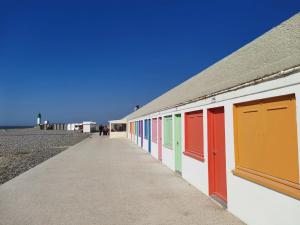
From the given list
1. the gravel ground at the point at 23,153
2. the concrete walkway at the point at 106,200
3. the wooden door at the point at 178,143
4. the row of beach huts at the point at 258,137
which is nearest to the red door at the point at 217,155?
the row of beach huts at the point at 258,137

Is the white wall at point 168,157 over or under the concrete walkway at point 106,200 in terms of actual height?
over

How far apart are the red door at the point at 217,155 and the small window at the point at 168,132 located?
214 inches

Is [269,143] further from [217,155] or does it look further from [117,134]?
[117,134]

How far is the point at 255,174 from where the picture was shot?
20.0 ft

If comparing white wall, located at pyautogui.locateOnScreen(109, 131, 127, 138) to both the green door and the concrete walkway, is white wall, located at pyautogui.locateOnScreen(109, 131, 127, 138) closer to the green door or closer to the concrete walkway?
the concrete walkway

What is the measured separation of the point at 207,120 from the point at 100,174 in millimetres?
5526

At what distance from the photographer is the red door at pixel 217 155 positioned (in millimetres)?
7911

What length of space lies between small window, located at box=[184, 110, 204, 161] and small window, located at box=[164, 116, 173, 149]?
2895mm

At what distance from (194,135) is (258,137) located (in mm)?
4488

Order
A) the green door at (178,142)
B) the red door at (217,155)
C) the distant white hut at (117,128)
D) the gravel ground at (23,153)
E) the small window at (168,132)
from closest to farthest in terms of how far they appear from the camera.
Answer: the red door at (217,155)
the green door at (178,142)
the small window at (168,132)
the gravel ground at (23,153)
the distant white hut at (117,128)

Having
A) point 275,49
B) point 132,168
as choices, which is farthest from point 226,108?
point 132,168

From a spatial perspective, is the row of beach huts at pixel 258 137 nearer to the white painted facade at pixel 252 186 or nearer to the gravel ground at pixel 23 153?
the white painted facade at pixel 252 186

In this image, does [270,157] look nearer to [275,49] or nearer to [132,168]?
[275,49]

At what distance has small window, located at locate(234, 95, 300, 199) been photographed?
16.3 ft
